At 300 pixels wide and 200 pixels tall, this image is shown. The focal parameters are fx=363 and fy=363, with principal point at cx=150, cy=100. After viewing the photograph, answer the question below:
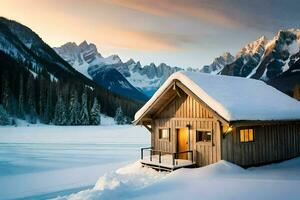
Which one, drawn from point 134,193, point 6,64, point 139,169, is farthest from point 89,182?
point 6,64

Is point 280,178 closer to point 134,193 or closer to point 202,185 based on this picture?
point 202,185

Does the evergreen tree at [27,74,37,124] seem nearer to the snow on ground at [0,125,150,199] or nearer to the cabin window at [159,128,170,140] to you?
the snow on ground at [0,125,150,199]

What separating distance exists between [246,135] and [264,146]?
1868 mm

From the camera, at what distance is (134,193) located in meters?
15.8

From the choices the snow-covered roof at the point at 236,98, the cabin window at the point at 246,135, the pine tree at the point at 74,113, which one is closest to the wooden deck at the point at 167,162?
the snow-covered roof at the point at 236,98

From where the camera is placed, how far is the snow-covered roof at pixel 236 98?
20.3 m

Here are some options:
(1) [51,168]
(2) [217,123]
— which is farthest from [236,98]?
(1) [51,168]

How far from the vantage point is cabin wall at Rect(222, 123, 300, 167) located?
69.9 ft

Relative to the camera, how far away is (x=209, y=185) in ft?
54.0

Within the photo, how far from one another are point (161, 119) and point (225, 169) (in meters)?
6.38

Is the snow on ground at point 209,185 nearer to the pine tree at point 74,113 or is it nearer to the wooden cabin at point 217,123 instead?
the wooden cabin at point 217,123

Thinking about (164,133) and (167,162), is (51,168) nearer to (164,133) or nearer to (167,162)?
(164,133)

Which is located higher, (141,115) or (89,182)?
(141,115)

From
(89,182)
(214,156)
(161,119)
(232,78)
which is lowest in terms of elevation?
(89,182)
